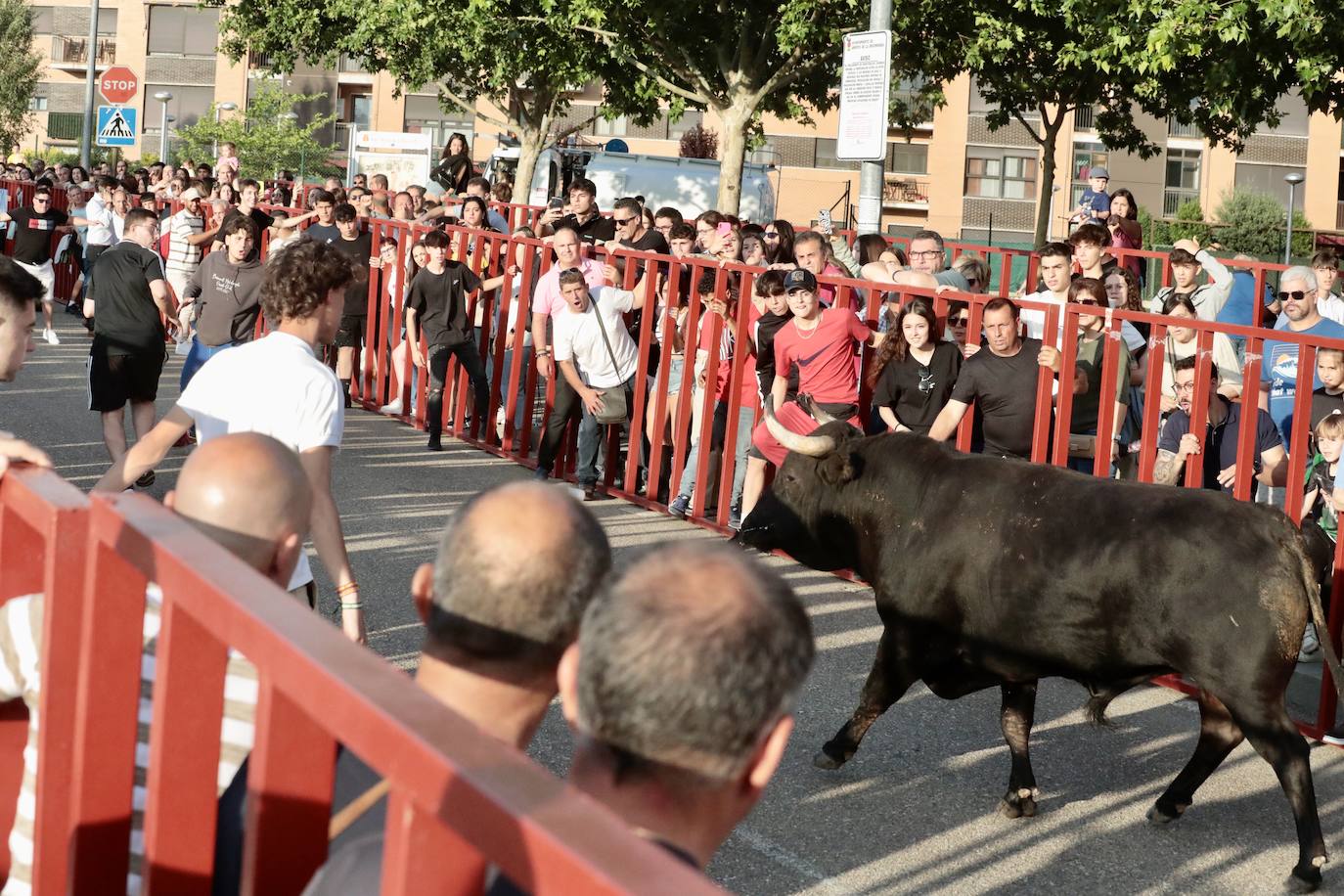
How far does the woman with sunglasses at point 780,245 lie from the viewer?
41.4 ft

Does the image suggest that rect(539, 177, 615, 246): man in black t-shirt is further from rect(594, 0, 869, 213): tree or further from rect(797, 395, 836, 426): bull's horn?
rect(797, 395, 836, 426): bull's horn

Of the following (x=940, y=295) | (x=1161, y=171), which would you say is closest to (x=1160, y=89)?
(x=940, y=295)

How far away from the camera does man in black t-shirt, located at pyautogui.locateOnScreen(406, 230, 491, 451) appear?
43.8 feet

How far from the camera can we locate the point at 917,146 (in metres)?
67.2

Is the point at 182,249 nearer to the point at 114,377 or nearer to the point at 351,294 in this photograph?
the point at 351,294

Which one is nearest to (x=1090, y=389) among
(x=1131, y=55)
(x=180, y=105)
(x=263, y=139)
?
(x=1131, y=55)

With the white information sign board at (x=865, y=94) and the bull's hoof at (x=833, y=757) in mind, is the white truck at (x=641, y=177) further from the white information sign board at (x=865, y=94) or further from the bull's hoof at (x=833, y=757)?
the bull's hoof at (x=833, y=757)

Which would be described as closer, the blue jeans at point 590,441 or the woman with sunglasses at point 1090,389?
the woman with sunglasses at point 1090,389

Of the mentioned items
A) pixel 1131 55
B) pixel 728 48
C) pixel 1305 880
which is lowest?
pixel 1305 880

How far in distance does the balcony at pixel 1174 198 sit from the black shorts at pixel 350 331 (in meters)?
54.4

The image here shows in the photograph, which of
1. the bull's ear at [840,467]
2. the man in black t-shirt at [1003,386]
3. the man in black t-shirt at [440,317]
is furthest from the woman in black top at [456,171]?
the bull's ear at [840,467]

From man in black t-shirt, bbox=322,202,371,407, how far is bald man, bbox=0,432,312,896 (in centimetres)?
1224

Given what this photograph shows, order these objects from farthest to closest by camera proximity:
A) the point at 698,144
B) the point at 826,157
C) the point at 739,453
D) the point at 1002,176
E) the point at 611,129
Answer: the point at 611,129, the point at 826,157, the point at 1002,176, the point at 698,144, the point at 739,453

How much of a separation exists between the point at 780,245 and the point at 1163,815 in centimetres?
734
